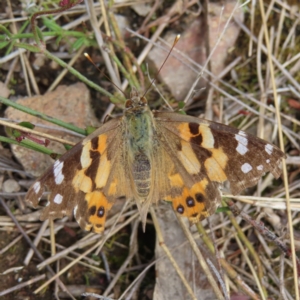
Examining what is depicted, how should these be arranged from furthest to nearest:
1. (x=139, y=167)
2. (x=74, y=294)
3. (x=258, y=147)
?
(x=74, y=294)
(x=139, y=167)
(x=258, y=147)

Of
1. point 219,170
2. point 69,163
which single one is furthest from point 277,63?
point 69,163

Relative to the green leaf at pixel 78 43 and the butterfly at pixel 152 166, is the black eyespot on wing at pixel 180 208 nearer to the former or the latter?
the butterfly at pixel 152 166

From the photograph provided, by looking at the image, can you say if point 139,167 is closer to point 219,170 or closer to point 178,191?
point 178,191

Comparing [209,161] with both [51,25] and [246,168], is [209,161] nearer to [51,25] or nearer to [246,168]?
[246,168]

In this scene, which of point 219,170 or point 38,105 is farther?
point 38,105

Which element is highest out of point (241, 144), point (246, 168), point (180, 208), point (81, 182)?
point (241, 144)

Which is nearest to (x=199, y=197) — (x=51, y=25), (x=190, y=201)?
(x=190, y=201)
